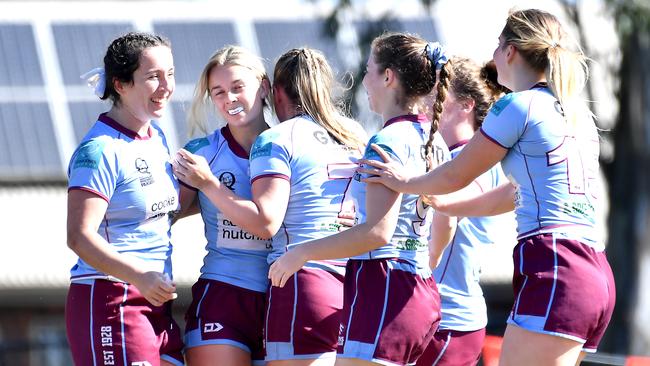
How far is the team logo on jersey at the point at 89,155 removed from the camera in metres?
5.20

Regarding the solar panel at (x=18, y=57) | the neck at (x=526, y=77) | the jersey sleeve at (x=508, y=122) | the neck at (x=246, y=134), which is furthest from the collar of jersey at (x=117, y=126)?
the solar panel at (x=18, y=57)

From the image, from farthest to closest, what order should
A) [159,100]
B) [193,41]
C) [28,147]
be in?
[193,41]
[28,147]
[159,100]

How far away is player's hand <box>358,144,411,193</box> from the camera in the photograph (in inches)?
195

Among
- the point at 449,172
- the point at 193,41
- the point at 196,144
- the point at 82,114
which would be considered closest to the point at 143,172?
the point at 196,144

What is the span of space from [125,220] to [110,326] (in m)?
0.42

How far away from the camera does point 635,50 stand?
16438mm

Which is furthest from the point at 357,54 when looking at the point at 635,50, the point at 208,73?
the point at 208,73

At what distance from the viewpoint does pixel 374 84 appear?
5.30m

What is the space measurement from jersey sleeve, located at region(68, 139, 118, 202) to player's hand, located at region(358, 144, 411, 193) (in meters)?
0.99

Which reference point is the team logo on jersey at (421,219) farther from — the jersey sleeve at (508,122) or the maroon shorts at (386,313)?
the jersey sleeve at (508,122)

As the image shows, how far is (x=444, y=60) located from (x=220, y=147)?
1.06m

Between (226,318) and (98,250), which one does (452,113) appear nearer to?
(226,318)

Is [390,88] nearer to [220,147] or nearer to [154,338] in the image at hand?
[220,147]

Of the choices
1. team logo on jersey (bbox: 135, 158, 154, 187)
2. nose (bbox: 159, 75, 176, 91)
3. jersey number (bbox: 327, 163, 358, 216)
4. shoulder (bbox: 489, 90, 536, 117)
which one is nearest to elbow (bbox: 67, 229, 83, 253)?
team logo on jersey (bbox: 135, 158, 154, 187)
